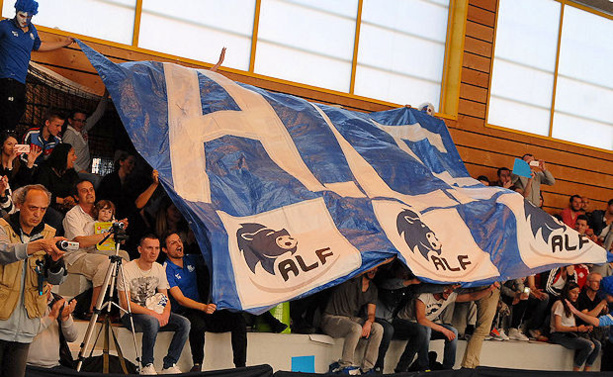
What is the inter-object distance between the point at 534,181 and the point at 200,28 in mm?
4643

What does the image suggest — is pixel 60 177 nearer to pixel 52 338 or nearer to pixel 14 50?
pixel 14 50

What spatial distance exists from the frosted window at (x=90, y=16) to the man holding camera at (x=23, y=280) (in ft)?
12.3

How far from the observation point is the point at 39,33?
6.87 m

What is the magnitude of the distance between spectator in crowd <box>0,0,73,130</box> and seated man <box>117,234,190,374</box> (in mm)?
1682

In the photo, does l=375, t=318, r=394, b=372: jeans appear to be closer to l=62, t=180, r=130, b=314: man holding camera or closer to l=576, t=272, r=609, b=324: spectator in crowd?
l=62, t=180, r=130, b=314: man holding camera

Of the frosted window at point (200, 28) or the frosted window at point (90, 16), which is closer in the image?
the frosted window at point (90, 16)

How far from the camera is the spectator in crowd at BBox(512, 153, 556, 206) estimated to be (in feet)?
29.6

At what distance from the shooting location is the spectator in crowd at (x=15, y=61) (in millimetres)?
5879

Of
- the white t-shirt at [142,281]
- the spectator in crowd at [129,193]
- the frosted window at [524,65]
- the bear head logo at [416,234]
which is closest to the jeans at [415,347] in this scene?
the bear head logo at [416,234]

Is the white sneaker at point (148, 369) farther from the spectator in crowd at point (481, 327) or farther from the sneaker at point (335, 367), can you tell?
the spectator in crowd at point (481, 327)

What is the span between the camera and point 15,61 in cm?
595

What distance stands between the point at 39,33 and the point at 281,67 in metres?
2.78

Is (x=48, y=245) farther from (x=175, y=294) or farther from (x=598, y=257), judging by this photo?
(x=598, y=257)

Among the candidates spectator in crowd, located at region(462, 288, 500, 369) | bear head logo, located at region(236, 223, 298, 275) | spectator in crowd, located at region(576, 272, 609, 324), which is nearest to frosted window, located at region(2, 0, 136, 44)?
bear head logo, located at region(236, 223, 298, 275)
